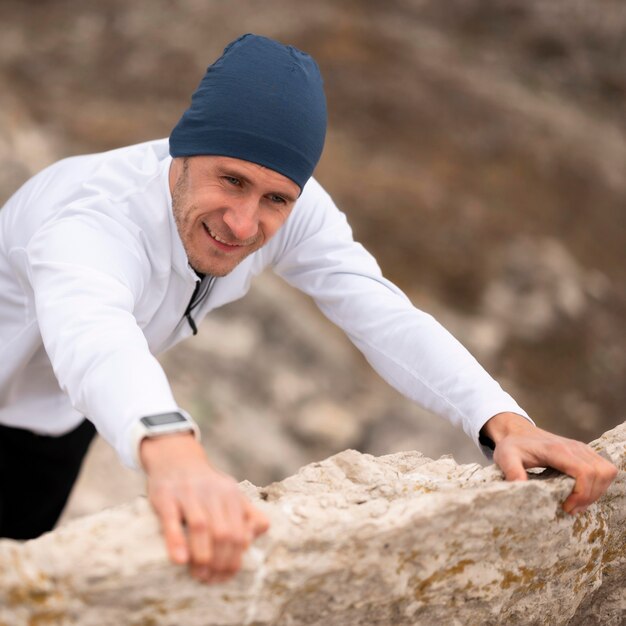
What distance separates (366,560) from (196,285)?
76 centimetres

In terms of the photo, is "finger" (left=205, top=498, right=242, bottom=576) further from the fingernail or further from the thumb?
the thumb

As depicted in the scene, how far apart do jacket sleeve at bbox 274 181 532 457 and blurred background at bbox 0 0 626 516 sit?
283cm

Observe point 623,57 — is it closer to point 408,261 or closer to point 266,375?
point 408,261

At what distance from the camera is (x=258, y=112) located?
62.7 inches

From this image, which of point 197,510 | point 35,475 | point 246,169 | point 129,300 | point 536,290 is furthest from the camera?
point 536,290

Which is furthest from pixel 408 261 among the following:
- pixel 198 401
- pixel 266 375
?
pixel 198 401

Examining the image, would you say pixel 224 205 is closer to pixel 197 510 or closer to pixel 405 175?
pixel 197 510

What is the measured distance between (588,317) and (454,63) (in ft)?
10.5

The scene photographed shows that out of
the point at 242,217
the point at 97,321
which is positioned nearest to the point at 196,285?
the point at 242,217

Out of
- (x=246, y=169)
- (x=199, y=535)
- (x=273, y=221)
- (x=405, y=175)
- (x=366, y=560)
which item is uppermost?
(x=246, y=169)

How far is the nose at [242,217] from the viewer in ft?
5.18

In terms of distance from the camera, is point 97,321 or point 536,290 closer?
point 97,321

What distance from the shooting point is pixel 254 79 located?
63.3 inches

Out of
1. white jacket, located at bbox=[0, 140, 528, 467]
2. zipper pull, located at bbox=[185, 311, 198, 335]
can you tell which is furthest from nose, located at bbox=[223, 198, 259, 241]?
zipper pull, located at bbox=[185, 311, 198, 335]
